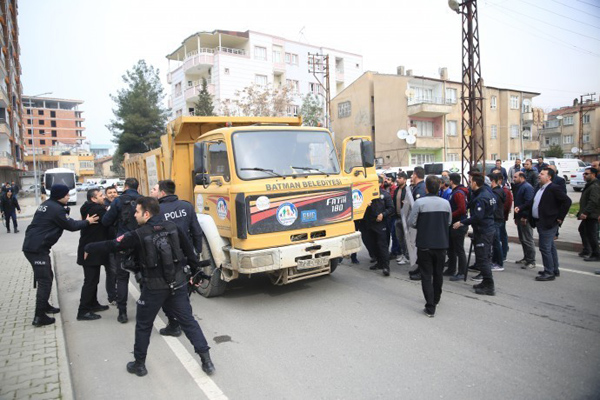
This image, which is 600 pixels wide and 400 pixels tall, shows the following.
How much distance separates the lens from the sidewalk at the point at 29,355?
147 inches

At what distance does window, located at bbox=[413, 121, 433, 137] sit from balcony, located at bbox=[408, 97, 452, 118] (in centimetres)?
73

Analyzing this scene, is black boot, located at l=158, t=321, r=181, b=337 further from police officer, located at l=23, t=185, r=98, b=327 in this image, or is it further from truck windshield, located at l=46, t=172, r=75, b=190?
truck windshield, located at l=46, t=172, r=75, b=190

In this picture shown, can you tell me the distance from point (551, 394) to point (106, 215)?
542 centimetres

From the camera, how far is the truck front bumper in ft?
18.2

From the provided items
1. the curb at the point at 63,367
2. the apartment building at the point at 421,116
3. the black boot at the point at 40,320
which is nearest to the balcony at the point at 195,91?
the apartment building at the point at 421,116

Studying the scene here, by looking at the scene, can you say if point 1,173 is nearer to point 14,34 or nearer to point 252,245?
point 14,34

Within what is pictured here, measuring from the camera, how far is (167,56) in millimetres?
46781

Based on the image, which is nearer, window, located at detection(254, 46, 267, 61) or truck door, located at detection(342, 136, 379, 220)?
truck door, located at detection(342, 136, 379, 220)

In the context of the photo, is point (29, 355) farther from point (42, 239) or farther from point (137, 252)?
point (137, 252)

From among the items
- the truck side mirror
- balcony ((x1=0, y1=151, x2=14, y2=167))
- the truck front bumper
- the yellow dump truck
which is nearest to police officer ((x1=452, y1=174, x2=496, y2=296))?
the truck side mirror

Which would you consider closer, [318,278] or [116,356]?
[116,356]

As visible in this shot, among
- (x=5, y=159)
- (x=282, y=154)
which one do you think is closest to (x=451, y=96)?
(x=282, y=154)

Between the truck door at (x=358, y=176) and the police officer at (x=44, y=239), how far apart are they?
4188 millimetres

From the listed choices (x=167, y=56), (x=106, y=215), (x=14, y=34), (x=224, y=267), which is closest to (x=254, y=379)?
(x=224, y=267)
